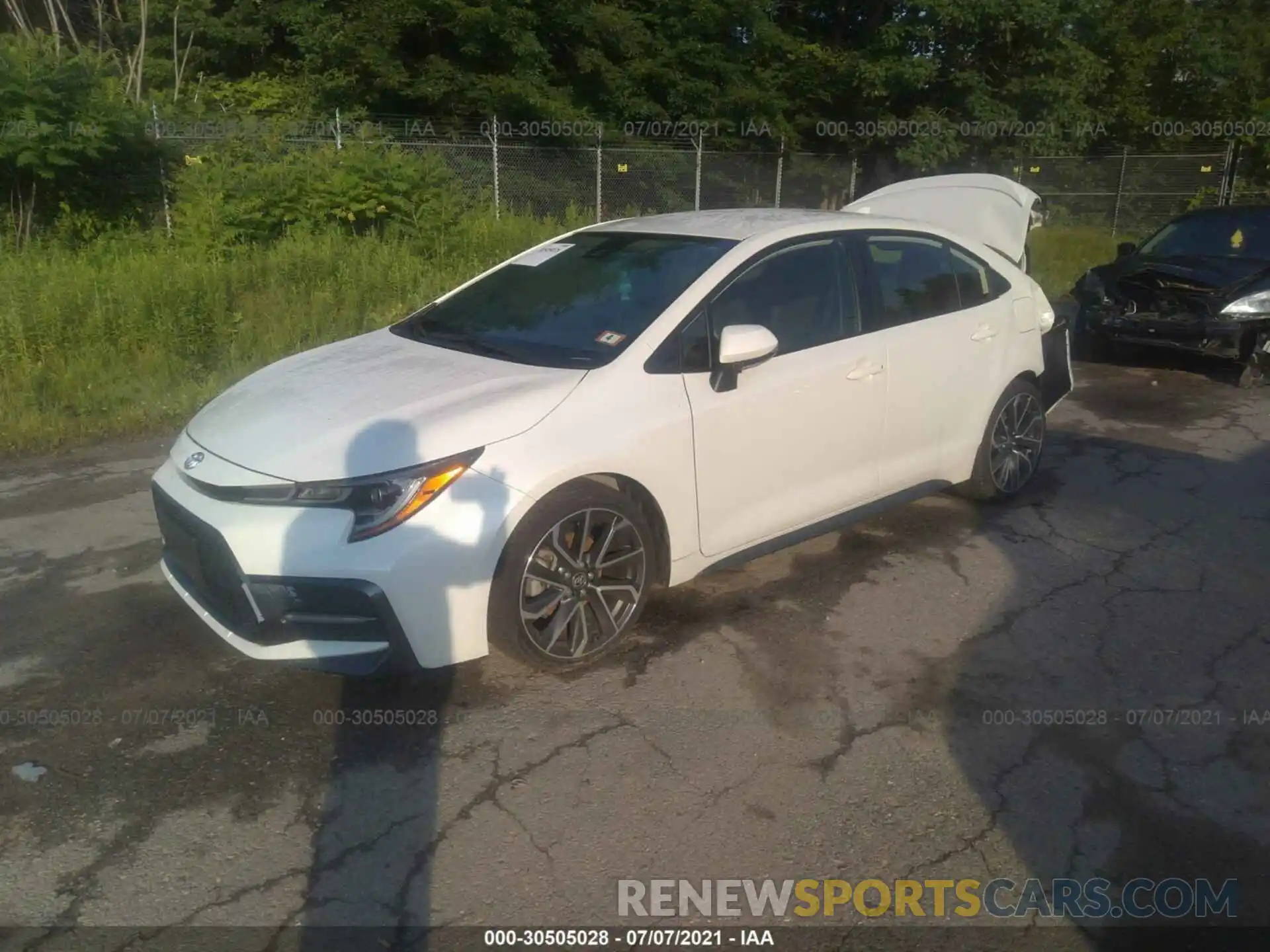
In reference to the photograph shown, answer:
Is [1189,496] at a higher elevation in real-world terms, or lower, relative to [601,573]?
lower

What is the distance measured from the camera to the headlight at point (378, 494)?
367 centimetres

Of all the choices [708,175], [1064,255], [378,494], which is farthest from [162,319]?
[1064,255]

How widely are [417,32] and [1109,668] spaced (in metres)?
18.9

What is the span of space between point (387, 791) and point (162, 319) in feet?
20.4

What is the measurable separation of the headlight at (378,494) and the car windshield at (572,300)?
84 cm

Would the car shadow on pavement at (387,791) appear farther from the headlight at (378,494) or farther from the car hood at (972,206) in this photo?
the car hood at (972,206)

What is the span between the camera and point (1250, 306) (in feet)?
29.6

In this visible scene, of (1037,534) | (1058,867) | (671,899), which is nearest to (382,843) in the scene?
(671,899)

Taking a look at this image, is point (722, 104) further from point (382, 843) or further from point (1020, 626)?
point (382, 843)

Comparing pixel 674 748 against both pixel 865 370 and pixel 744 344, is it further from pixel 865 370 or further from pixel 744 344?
pixel 865 370

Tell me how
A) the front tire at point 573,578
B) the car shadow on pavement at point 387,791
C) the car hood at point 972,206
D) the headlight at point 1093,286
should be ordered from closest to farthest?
the car shadow on pavement at point 387,791 < the front tire at point 573,578 < the car hood at point 972,206 < the headlight at point 1093,286

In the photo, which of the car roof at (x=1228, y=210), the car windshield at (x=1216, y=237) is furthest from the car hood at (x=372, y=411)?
the car roof at (x=1228, y=210)

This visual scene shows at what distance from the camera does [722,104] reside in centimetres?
2172

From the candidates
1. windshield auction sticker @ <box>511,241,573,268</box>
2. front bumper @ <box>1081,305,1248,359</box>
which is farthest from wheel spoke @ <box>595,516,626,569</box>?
front bumper @ <box>1081,305,1248,359</box>
